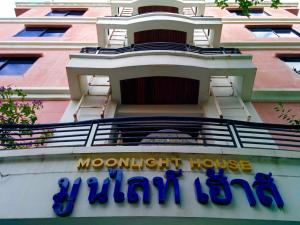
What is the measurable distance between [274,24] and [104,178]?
1305 centimetres

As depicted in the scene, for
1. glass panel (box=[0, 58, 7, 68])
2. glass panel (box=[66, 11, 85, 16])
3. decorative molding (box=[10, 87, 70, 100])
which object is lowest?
decorative molding (box=[10, 87, 70, 100])

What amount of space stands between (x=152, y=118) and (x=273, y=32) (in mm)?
10815

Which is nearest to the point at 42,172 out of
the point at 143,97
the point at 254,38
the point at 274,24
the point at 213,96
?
the point at 143,97

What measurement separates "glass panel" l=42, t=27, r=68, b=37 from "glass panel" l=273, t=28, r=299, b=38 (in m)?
10.8

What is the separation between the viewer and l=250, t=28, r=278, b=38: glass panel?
1302 centimetres

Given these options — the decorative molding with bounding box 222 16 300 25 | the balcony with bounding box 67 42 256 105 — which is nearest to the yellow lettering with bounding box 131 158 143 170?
the balcony with bounding box 67 42 256 105

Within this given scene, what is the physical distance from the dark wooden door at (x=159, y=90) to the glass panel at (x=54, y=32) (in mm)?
6965

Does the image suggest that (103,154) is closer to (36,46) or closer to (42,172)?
(42,172)

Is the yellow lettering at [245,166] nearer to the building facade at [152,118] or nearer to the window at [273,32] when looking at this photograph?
the building facade at [152,118]

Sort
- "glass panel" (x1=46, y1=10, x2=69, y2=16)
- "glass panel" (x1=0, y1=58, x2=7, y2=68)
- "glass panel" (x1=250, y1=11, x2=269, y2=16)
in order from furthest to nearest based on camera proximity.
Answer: "glass panel" (x1=46, y1=10, x2=69, y2=16) < "glass panel" (x1=250, y1=11, x2=269, y2=16) < "glass panel" (x1=0, y1=58, x2=7, y2=68)

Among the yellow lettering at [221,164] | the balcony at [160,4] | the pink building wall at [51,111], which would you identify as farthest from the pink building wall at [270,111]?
the balcony at [160,4]

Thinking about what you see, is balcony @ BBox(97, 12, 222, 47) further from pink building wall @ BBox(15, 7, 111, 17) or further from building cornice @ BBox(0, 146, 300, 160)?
building cornice @ BBox(0, 146, 300, 160)

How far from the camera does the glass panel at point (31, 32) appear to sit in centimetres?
1326

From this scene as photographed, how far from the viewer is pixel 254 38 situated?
40.3ft
